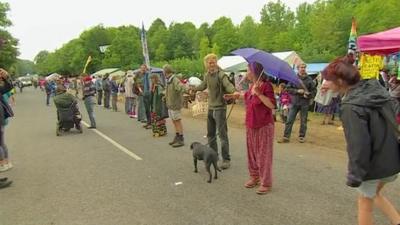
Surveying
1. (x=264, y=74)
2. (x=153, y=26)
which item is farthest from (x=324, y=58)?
(x=153, y=26)

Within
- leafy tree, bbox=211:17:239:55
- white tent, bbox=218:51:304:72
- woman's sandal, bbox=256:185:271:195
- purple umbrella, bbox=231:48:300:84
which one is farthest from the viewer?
leafy tree, bbox=211:17:239:55

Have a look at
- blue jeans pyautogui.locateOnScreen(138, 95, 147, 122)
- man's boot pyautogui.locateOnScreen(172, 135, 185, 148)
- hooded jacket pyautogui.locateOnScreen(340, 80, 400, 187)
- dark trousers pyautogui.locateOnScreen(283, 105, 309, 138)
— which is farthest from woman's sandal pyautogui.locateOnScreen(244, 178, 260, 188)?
blue jeans pyautogui.locateOnScreen(138, 95, 147, 122)

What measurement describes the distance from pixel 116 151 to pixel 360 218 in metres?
6.64

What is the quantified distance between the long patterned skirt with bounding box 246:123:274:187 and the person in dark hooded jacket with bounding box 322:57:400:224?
212 cm

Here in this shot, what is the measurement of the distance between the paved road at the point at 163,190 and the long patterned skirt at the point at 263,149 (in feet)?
0.89

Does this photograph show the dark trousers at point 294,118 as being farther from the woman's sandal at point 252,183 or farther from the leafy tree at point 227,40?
the leafy tree at point 227,40

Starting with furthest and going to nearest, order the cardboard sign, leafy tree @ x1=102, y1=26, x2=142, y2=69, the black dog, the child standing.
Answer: leafy tree @ x1=102, y1=26, x2=142, y2=69 → the child standing → the cardboard sign → the black dog

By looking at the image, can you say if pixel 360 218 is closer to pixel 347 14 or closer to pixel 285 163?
pixel 285 163

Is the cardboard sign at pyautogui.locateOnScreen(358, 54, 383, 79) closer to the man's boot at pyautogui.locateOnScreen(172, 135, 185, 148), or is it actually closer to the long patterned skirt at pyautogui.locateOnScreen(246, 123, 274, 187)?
the long patterned skirt at pyautogui.locateOnScreen(246, 123, 274, 187)

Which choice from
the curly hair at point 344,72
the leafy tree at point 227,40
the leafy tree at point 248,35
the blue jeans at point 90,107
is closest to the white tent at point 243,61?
the blue jeans at point 90,107

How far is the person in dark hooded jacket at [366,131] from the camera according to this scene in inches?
140

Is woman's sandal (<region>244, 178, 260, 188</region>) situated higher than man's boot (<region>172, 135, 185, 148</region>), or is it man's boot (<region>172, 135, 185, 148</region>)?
woman's sandal (<region>244, 178, 260, 188</region>)

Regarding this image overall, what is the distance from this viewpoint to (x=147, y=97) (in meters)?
13.9

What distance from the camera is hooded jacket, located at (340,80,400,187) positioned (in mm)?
3549
